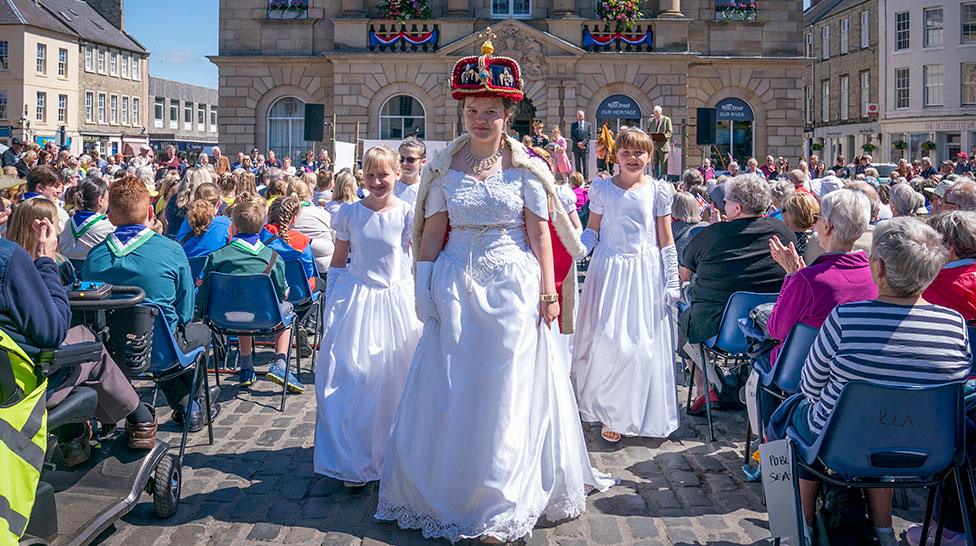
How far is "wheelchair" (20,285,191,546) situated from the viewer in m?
3.96

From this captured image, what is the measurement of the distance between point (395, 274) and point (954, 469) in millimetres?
3329

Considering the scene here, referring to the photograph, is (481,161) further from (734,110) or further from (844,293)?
(734,110)

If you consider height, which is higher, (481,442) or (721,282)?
(721,282)

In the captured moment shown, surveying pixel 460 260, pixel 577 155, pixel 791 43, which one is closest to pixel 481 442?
pixel 460 260

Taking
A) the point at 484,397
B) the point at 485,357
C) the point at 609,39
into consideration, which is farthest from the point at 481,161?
the point at 609,39

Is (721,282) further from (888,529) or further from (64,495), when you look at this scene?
(64,495)

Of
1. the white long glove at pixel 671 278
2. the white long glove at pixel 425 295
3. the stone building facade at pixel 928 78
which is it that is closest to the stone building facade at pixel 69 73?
the stone building facade at pixel 928 78

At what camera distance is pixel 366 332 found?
229 inches

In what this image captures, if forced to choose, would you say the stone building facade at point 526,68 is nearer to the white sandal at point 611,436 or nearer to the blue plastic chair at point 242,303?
the blue plastic chair at point 242,303

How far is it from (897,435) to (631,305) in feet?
9.56

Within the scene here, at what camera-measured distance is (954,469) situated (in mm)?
4027

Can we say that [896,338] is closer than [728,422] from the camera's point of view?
Yes

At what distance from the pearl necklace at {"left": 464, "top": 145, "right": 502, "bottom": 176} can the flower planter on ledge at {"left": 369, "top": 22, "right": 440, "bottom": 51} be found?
26.7 meters

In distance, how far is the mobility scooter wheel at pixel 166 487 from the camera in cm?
503
